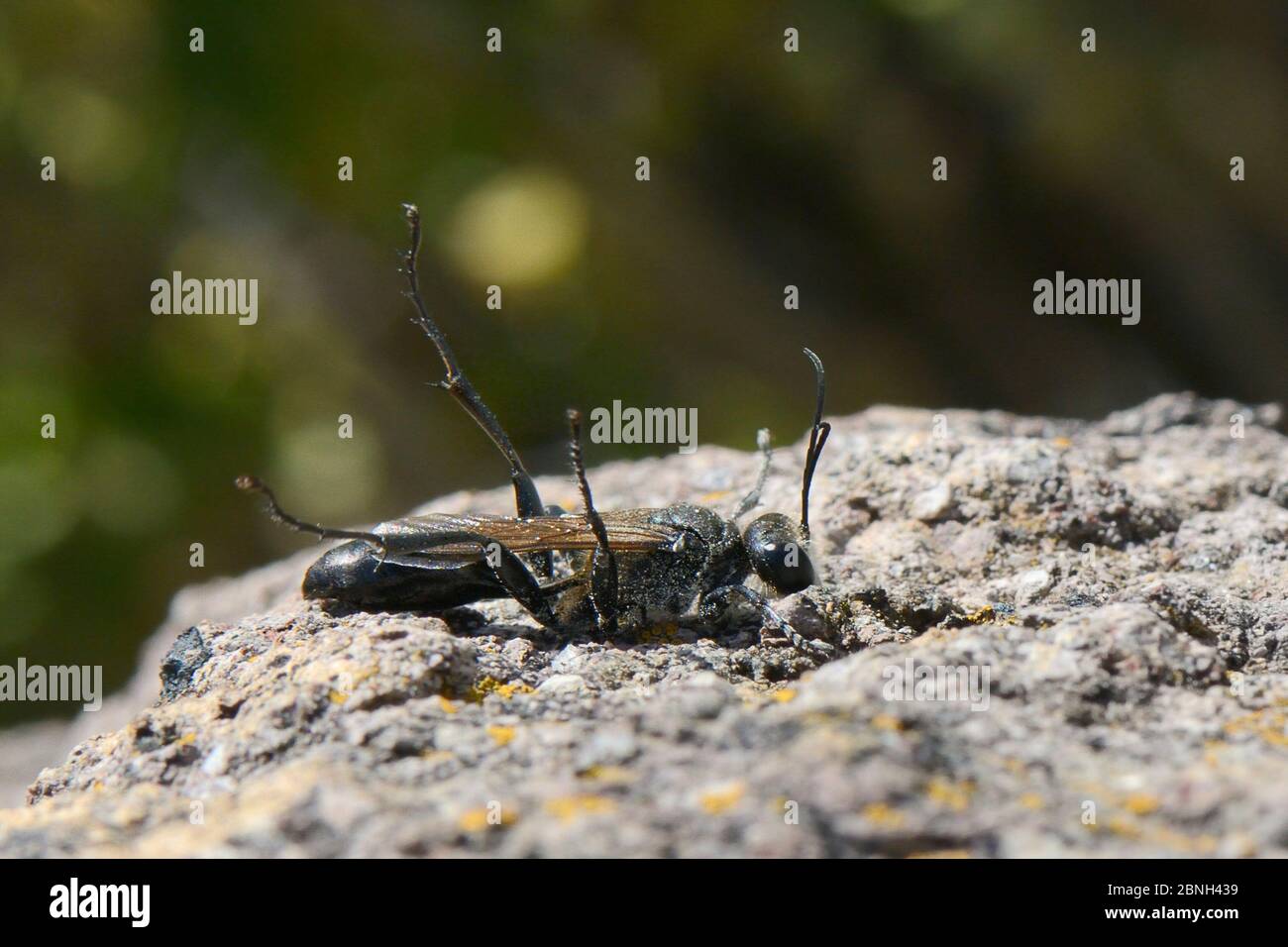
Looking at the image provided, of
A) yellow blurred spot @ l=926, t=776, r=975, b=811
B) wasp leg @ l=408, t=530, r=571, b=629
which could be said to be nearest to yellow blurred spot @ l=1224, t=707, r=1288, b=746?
yellow blurred spot @ l=926, t=776, r=975, b=811

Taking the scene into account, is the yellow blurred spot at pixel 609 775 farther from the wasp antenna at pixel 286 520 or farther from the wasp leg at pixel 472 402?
the wasp leg at pixel 472 402

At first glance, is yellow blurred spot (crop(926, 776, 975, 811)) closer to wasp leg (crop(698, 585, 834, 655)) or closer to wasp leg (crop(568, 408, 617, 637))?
wasp leg (crop(698, 585, 834, 655))

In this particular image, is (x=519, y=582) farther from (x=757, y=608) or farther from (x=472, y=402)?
(x=472, y=402)

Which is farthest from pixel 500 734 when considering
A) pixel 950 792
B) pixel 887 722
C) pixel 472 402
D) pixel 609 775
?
pixel 472 402

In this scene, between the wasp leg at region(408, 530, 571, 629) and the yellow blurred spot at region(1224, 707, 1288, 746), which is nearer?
the yellow blurred spot at region(1224, 707, 1288, 746)

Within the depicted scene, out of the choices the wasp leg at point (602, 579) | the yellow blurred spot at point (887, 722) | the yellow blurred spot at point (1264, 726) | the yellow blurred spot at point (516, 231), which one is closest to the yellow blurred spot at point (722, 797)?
the yellow blurred spot at point (887, 722)

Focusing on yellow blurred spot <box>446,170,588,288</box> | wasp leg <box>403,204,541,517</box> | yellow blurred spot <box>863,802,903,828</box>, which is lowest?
yellow blurred spot <box>863,802,903,828</box>
